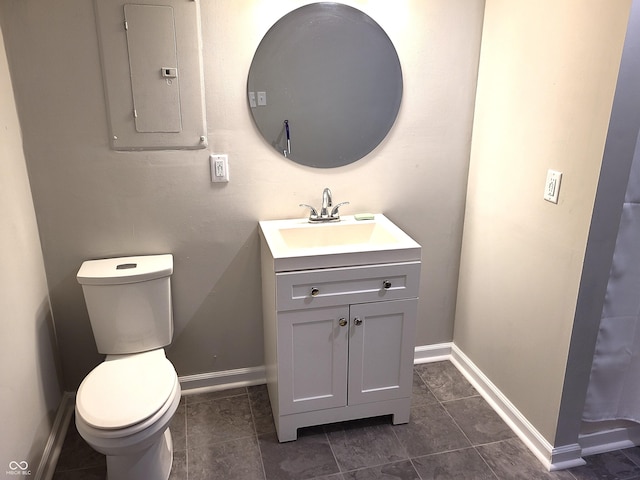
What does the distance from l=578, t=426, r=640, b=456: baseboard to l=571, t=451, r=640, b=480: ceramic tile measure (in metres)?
0.03

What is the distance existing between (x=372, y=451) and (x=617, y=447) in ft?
3.38

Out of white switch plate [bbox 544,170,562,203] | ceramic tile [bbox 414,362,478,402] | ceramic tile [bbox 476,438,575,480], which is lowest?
ceramic tile [bbox 476,438,575,480]

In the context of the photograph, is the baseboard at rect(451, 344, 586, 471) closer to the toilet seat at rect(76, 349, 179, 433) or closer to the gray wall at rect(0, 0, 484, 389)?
the gray wall at rect(0, 0, 484, 389)

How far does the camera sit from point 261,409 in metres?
2.40

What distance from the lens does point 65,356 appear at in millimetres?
2322

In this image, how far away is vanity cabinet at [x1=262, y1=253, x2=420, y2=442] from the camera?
199 centimetres

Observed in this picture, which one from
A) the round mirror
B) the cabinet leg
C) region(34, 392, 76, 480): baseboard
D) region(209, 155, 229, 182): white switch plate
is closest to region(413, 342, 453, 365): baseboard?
the cabinet leg

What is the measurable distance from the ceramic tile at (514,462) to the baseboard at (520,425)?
28 mm

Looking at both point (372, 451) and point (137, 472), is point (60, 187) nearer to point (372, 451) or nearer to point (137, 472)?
point (137, 472)

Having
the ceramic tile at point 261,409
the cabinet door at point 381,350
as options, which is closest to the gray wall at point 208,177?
the ceramic tile at point 261,409

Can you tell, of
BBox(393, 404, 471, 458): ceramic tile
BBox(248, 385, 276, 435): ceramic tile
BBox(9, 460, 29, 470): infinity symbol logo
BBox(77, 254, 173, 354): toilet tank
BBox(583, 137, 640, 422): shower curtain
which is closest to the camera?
BBox(9, 460, 29, 470): infinity symbol logo

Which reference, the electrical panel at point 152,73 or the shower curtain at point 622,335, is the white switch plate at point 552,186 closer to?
the shower curtain at point 622,335

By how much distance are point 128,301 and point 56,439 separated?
0.66 m

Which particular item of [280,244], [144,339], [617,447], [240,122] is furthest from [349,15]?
[617,447]
